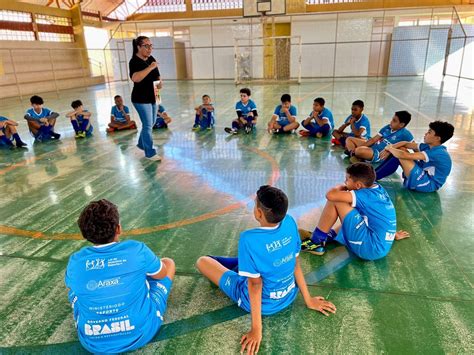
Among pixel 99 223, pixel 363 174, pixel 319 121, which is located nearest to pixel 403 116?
pixel 319 121

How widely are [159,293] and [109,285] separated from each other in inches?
17.9

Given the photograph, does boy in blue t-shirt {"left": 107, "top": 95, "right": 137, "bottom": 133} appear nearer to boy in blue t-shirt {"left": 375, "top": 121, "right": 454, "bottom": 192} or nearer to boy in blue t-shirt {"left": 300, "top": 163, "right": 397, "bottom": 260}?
boy in blue t-shirt {"left": 375, "top": 121, "right": 454, "bottom": 192}

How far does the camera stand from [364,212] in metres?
2.65

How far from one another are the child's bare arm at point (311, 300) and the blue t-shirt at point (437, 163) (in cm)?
256

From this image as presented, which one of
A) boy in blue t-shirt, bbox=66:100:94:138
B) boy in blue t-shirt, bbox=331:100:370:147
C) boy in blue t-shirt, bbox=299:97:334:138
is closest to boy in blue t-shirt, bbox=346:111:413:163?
boy in blue t-shirt, bbox=331:100:370:147

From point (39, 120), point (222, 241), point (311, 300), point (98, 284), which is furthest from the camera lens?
point (39, 120)

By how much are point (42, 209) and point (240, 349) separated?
9.92 feet

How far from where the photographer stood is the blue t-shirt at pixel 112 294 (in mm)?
1728

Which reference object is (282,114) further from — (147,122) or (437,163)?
(437,163)

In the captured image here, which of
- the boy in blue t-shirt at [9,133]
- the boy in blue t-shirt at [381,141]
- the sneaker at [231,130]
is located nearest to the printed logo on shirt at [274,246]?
the boy in blue t-shirt at [381,141]

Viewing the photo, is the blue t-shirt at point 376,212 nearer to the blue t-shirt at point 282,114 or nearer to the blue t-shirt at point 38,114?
the blue t-shirt at point 282,114

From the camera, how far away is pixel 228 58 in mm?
23172

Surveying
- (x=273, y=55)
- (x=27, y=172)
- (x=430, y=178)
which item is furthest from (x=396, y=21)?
(x=27, y=172)

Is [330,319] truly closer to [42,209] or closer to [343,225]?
[343,225]
